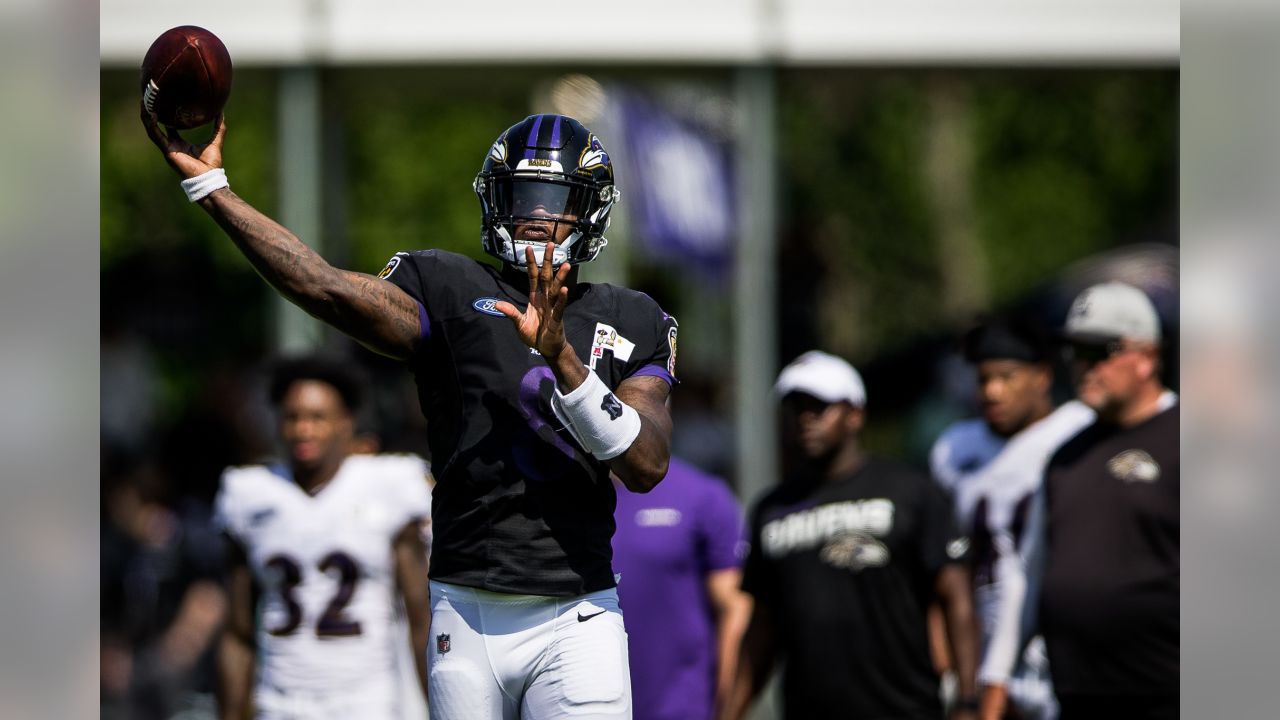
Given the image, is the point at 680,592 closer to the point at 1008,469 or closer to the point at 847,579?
the point at 847,579

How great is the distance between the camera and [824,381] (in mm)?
6855

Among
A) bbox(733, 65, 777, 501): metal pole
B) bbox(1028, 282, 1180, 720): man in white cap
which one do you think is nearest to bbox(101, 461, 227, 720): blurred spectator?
bbox(733, 65, 777, 501): metal pole

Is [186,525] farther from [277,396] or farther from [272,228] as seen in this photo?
[272,228]

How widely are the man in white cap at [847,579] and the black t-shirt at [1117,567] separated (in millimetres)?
550

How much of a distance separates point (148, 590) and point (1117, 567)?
766 centimetres

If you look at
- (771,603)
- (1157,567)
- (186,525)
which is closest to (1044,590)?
(1157,567)

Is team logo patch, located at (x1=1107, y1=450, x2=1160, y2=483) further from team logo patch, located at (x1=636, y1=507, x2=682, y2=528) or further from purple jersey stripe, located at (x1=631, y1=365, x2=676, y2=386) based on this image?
purple jersey stripe, located at (x1=631, y1=365, x2=676, y2=386)

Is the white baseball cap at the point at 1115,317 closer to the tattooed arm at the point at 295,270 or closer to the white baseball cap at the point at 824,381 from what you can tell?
the white baseball cap at the point at 824,381

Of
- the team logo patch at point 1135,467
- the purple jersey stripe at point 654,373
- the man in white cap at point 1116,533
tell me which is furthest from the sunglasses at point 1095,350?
the purple jersey stripe at point 654,373

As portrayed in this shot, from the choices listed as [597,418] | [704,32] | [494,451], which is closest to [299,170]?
[704,32]

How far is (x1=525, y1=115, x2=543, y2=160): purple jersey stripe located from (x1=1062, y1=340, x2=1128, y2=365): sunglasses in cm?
296

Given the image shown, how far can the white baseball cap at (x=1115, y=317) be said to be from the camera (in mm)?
6316
